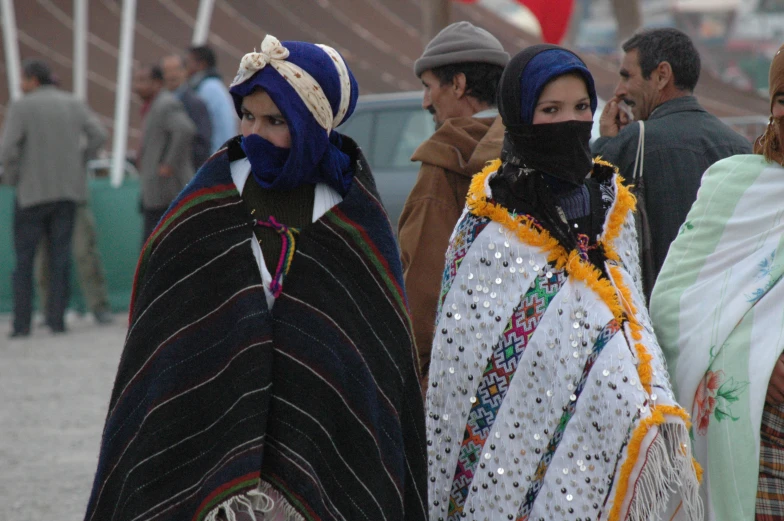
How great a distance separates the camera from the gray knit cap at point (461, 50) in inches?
153

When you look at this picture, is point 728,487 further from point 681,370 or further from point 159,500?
point 159,500

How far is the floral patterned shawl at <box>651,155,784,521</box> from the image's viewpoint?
301cm

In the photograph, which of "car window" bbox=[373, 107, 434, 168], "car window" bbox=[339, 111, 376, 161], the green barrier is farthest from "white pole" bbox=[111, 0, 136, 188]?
"car window" bbox=[373, 107, 434, 168]

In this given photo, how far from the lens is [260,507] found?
8.44 ft

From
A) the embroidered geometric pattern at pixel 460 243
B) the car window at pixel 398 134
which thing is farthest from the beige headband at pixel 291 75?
the car window at pixel 398 134

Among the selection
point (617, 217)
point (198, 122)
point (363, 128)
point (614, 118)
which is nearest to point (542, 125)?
point (617, 217)

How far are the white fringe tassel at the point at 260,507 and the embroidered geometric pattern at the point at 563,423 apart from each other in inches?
24.6

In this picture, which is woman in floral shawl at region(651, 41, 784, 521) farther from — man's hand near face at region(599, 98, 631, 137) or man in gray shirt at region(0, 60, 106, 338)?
man in gray shirt at region(0, 60, 106, 338)

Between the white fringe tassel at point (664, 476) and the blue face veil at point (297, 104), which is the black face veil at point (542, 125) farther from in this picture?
the white fringe tassel at point (664, 476)

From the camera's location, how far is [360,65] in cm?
1596

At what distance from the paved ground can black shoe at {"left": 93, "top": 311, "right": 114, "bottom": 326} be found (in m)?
0.08

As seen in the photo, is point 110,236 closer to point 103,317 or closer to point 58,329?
point 103,317

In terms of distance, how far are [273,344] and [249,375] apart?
9 centimetres

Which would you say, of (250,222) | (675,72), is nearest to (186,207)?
(250,222)
